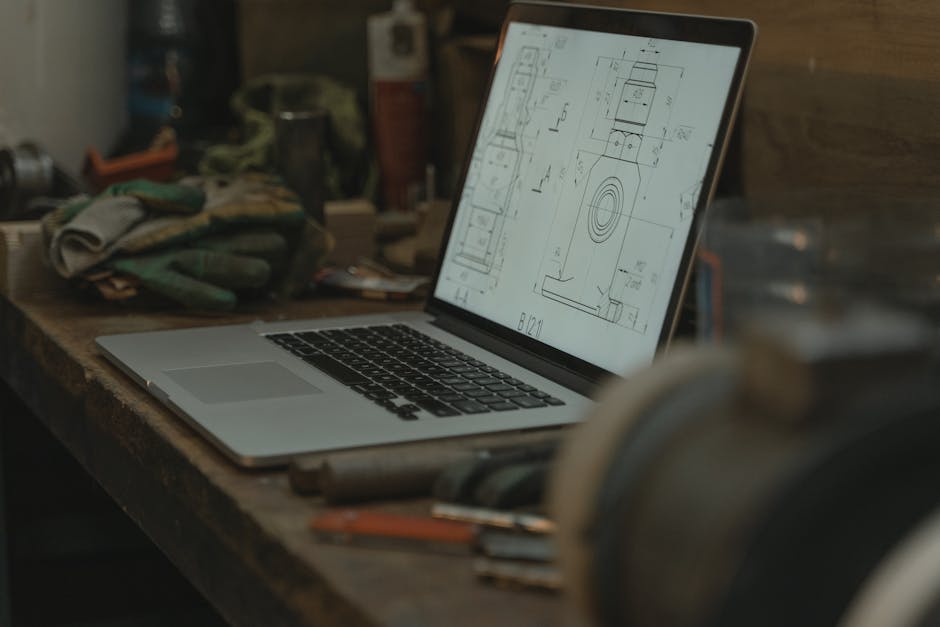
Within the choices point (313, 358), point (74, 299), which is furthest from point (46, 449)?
point (313, 358)

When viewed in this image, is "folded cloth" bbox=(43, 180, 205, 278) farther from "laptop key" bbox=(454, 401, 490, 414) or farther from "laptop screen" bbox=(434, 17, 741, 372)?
"laptop key" bbox=(454, 401, 490, 414)

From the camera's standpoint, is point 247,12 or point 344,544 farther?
point 247,12

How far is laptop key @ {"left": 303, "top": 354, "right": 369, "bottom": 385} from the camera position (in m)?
1.16

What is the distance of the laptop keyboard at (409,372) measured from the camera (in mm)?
1094

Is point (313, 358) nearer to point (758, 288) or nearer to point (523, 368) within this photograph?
point (523, 368)

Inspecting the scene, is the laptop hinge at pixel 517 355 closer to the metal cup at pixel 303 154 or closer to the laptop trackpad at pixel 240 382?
the laptop trackpad at pixel 240 382

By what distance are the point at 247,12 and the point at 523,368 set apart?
1453mm

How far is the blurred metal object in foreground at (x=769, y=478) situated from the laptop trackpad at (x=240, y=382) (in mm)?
570

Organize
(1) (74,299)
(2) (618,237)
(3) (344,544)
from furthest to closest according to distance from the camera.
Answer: (1) (74,299)
(2) (618,237)
(3) (344,544)

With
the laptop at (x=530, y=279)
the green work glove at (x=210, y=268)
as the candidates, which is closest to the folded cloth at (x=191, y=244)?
the green work glove at (x=210, y=268)

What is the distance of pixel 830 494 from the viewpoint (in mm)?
510

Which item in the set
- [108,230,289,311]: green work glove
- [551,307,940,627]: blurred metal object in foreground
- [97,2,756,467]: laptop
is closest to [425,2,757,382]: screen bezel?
[97,2,756,467]: laptop

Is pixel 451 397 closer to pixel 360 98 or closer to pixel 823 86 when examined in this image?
pixel 823 86

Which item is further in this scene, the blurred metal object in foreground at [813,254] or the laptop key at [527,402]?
the laptop key at [527,402]
